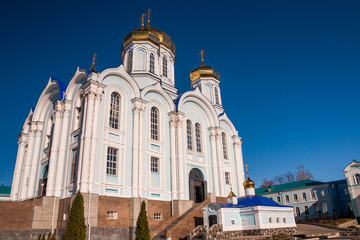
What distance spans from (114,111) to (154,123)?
3.36 metres

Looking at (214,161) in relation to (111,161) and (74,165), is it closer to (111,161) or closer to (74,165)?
(111,161)

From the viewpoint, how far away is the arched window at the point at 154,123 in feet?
66.4

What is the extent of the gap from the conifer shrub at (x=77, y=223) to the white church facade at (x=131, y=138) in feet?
4.64

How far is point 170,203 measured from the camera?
1892 centimetres

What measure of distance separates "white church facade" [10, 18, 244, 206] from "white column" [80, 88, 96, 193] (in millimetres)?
53

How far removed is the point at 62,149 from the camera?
17.6 meters

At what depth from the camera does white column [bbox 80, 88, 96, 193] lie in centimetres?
1493

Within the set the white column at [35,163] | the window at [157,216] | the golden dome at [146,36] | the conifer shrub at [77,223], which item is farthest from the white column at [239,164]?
the white column at [35,163]

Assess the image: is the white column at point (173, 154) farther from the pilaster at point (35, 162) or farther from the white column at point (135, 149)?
the pilaster at point (35, 162)

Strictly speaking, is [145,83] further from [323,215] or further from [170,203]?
[323,215]

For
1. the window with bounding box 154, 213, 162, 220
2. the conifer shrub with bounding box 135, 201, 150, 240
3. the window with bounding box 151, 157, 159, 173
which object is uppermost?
the window with bounding box 151, 157, 159, 173

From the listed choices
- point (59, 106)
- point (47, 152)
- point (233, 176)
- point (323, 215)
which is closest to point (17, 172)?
point (47, 152)

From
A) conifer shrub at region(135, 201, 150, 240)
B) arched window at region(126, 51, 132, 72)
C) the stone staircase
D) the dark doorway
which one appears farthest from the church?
conifer shrub at region(135, 201, 150, 240)

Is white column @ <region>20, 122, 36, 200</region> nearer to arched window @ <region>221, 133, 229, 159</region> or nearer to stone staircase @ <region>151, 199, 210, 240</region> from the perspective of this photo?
stone staircase @ <region>151, 199, 210, 240</region>
